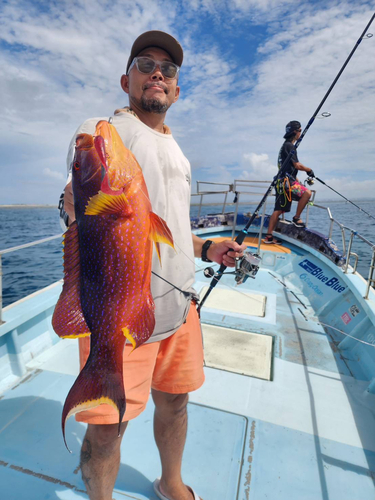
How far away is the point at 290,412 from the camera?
258 cm

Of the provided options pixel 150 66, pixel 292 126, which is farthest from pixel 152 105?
pixel 292 126

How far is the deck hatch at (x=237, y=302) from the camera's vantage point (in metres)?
4.55

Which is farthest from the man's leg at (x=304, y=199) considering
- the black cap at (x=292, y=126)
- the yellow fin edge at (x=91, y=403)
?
the yellow fin edge at (x=91, y=403)

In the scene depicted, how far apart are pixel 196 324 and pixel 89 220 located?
1.04 meters

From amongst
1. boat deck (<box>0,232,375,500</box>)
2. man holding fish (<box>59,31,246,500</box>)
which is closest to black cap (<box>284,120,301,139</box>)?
boat deck (<box>0,232,375,500</box>)

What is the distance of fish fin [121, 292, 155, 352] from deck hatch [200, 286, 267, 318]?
138 inches

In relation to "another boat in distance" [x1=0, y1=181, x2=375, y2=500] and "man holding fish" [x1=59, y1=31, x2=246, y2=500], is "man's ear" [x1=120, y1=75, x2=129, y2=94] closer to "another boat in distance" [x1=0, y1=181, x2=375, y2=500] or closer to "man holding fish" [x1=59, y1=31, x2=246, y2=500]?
"man holding fish" [x1=59, y1=31, x2=246, y2=500]

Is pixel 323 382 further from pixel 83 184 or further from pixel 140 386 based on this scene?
pixel 83 184

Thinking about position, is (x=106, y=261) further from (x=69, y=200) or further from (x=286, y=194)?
(x=286, y=194)

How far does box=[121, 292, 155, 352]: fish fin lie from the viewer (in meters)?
1.11

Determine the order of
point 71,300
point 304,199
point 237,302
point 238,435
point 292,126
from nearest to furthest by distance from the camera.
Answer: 1. point 71,300
2. point 238,435
3. point 237,302
4. point 292,126
5. point 304,199

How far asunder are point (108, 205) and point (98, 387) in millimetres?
672

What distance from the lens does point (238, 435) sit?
7.59ft

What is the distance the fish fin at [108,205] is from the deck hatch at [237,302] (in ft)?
12.3
